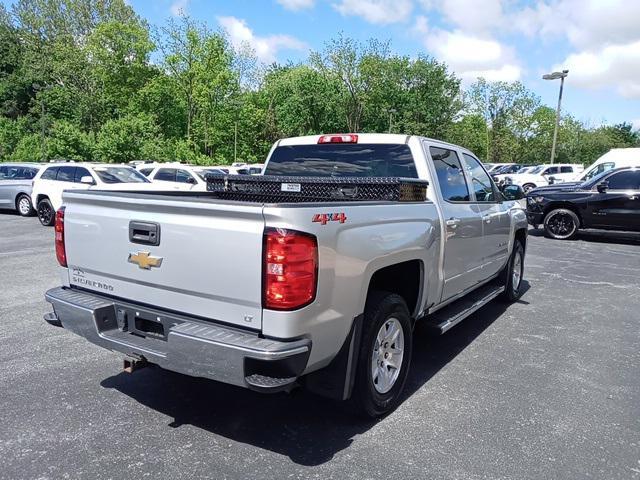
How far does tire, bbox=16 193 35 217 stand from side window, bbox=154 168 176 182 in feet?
13.5

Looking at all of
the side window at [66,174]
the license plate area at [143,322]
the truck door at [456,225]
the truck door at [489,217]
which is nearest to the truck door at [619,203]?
the truck door at [489,217]

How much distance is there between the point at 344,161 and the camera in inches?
185

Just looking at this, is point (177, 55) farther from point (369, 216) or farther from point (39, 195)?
point (369, 216)

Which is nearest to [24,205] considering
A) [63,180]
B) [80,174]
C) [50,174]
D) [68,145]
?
[50,174]

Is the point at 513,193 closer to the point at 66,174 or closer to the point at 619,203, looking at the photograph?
the point at 619,203

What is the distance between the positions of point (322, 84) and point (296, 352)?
51.0 metres

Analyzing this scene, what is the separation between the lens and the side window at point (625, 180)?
12.5 metres

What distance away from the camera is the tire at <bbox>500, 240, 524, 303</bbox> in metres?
6.55

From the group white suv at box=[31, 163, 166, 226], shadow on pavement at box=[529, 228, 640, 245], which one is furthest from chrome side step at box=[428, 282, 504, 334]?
white suv at box=[31, 163, 166, 226]

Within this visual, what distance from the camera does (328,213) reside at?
112 inches

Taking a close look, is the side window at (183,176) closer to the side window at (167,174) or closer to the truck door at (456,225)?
the side window at (167,174)

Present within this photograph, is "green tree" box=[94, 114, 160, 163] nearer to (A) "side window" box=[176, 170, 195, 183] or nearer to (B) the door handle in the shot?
(A) "side window" box=[176, 170, 195, 183]

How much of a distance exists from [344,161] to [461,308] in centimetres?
182

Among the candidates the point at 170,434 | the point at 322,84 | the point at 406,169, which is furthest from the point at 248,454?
the point at 322,84
